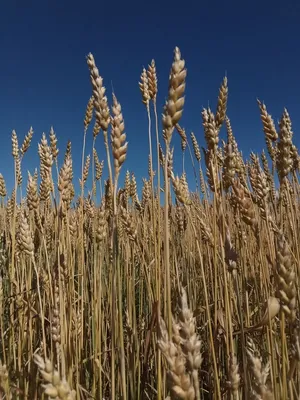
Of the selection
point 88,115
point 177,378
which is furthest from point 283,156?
point 88,115

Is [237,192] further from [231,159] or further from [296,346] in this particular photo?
[296,346]

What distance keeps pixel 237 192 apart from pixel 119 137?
34 centimetres

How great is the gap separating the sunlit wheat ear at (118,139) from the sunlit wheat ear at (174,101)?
125mm

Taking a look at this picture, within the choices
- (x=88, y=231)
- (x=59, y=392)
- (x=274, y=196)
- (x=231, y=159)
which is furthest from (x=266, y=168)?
(x=59, y=392)

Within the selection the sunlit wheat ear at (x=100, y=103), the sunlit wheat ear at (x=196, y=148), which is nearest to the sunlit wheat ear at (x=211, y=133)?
the sunlit wheat ear at (x=100, y=103)

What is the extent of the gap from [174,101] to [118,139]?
0.50ft

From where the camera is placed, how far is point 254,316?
1.64 meters

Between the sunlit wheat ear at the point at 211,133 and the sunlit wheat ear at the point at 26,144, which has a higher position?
the sunlit wheat ear at the point at 26,144

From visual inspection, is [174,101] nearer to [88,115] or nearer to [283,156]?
[283,156]

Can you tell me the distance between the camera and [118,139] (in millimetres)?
753

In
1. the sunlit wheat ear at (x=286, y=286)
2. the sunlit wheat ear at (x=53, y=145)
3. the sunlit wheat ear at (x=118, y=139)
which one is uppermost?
the sunlit wheat ear at (x=53, y=145)

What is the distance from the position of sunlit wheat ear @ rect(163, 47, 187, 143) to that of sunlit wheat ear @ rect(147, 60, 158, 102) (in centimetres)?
44

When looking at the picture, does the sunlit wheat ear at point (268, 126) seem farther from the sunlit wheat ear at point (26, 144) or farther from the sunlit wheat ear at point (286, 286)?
the sunlit wheat ear at point (26, 144)

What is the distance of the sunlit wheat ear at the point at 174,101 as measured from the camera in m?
0.65
